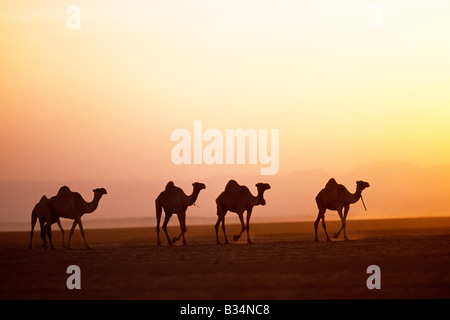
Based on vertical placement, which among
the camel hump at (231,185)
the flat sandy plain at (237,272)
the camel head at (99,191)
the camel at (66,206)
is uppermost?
the camel hump at (231,185)

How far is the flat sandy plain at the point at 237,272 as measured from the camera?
1870cm

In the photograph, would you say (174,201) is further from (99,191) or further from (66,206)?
(66,206)

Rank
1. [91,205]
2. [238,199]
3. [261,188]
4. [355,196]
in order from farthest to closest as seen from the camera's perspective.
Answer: [355,196] → [261,188] → [238,199] → [91,205]


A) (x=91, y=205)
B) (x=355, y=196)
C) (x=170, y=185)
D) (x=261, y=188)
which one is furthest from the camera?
(x=355, y=196)

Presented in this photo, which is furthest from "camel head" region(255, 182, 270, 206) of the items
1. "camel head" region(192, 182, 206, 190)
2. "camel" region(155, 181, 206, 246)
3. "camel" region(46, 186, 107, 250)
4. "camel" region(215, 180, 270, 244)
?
"camel" region(46, 186, 107, 250)

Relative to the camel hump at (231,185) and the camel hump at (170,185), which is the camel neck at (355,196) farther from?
the camel hump at (170,185)

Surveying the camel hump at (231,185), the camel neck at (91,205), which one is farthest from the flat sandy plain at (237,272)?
the camel hump at (231,185)

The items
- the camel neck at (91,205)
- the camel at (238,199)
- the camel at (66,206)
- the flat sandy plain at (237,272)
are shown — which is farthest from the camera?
the camel at (238,199)

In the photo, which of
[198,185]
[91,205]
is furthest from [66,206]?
[198,185]

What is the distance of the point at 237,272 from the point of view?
863 inches

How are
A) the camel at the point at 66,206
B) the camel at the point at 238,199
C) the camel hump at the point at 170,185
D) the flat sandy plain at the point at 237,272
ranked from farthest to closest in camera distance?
the camel at the point at 238,199 < the camel hump at the point at 170,185 < the camel at the point at 66,206 < the flat sandy plain at the point at 237,272

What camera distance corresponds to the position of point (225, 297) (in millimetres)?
18156

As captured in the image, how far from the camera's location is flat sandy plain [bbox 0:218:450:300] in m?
18.7

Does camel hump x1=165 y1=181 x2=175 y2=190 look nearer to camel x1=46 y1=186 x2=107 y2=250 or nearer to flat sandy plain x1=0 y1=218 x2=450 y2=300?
flat sandy plain x1=0 y1=218 x2=450 y2=300
